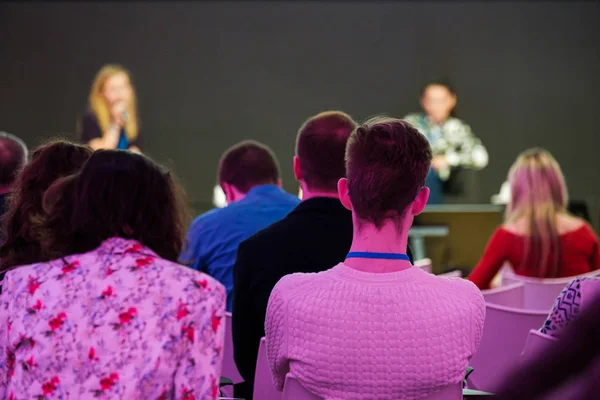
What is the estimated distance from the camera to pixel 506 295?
3.19m

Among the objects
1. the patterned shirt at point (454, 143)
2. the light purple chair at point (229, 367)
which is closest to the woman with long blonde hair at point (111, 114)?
the patterned shirt at point (454, 143)

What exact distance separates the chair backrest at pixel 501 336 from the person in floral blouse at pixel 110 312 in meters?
1.28

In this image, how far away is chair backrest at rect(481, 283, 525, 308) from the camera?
3143 millimetres

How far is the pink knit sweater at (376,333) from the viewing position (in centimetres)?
159

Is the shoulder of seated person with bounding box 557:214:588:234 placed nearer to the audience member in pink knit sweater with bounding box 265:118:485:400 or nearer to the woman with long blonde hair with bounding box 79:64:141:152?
the audience member in pink knit sweater with bounding box 265:118:485:400

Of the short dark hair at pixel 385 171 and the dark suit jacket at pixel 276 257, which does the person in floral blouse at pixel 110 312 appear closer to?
the short dark hair at pixel 385 171

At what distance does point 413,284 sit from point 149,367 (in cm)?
54

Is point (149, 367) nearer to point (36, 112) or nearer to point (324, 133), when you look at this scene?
point (324, 133)

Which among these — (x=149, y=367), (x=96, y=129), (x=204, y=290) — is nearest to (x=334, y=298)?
(x=204, y=290)

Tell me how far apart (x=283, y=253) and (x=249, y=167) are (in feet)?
3.61

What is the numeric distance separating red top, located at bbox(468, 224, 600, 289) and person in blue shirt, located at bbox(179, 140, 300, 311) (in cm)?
122

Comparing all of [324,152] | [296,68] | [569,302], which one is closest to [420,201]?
[569,302]

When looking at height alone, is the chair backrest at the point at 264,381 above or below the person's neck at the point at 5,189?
below

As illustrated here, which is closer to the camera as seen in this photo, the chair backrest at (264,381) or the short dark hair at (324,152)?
the chair backrest at (264,381)
